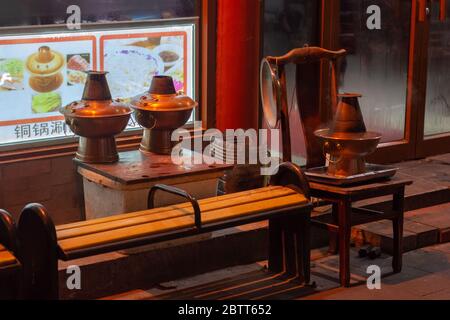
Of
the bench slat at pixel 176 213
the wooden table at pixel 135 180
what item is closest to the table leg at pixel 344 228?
the bench slat at pixel 176 213

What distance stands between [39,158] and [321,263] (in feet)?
7.76

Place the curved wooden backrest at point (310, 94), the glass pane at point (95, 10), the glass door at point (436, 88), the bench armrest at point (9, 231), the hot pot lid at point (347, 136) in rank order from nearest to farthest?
the bench armrest at point (9, 231) → the hot pot lid at point (347, 136) → the glass pane at point (95, 10) → the curved wooden backrest at point (310, 94) → the glass door at point (436, 88)

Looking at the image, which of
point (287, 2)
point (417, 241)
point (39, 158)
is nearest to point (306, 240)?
point (417, 241)

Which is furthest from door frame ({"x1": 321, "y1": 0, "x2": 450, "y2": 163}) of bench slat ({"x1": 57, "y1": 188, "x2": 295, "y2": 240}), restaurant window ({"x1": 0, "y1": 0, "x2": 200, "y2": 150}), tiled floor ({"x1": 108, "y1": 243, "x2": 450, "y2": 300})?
bench slat ({"x1": 57, "y1": 188, "x2": 295, "y2": 240})

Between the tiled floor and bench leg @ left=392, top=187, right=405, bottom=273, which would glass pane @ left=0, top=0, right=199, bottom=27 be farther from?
bench leg @ left=392, top=187, right=405, bottom=273

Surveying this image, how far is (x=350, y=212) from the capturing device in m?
6.58

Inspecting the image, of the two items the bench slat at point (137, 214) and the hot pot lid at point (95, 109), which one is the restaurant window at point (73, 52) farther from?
the bench slat at point (137, 214)

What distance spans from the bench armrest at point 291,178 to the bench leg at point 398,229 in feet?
2.77

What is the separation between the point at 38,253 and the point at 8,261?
0.29 m

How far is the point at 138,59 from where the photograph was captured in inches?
297

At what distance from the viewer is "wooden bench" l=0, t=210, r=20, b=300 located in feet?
16.3

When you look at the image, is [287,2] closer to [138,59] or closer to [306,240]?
[138,59]

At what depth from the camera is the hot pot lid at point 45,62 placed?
274 inches

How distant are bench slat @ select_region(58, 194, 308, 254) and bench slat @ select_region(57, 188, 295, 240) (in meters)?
0.05
